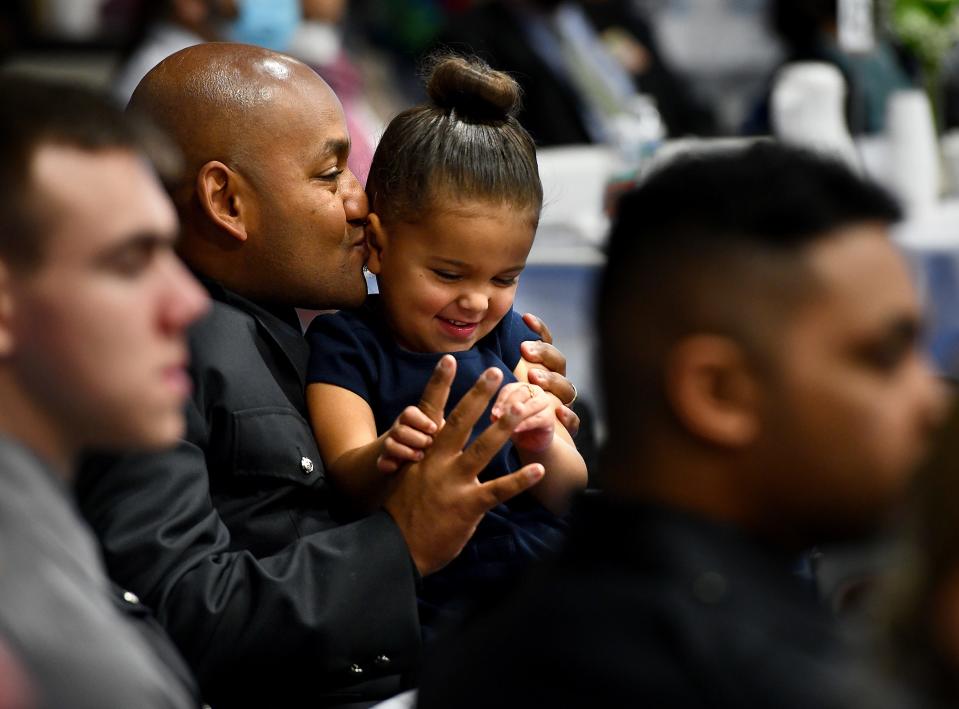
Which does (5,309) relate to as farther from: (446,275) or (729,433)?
(446,275)

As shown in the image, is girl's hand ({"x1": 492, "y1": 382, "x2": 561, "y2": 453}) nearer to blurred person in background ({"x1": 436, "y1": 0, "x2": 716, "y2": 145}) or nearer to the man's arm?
the man's arm

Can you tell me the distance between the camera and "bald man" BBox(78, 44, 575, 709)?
1436mm

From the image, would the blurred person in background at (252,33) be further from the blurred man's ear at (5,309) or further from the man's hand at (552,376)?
the blurred man's ear at (5,309)

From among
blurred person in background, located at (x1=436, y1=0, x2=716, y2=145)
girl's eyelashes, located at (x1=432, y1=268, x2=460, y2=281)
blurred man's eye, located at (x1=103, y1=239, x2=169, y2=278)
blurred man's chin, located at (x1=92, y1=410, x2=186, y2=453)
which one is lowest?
blurred person in background, located at (x1=436, y1=0, x2=716, y2=145)

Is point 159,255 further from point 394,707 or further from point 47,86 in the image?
point 394,707

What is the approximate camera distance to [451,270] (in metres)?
1.71

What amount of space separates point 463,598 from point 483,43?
3487 millimetres

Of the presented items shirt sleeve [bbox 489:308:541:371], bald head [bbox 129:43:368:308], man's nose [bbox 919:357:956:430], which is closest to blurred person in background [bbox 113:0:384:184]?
shirt sleeve [bbox 489:308:541:371]

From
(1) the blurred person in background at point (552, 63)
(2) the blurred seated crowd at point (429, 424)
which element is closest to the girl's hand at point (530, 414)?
(2) the blurred seated crowd at point (429, 424)

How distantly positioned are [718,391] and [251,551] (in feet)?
2.33

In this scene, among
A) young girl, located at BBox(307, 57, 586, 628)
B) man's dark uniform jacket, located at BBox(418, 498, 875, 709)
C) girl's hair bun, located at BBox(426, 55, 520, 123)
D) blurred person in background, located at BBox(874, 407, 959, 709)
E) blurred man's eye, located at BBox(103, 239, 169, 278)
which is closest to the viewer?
blurred person in background, located at BBox(874, 407, 959, 709)

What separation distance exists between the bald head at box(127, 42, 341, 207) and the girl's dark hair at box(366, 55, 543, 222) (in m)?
0.14

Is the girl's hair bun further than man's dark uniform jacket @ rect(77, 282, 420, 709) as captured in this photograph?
Yes

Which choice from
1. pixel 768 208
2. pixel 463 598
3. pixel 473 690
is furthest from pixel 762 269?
pixel 463 598
